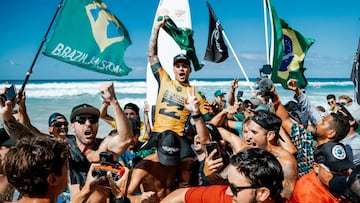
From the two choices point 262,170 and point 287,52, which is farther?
point 287,52

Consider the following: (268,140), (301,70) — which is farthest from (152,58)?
(301,70)

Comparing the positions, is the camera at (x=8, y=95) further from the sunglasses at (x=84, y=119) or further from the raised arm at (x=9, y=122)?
the sunglasses at (x=84, y=119)

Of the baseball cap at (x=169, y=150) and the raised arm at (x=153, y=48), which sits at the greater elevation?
the raised arm at (x=153, y=48)

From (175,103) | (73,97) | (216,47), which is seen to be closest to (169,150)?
(175,103)

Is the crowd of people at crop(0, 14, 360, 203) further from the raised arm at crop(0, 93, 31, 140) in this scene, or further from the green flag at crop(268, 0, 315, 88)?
the green flag at crop(268, 0, 315, 88)

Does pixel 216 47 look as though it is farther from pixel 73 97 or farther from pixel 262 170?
pixel 73 97

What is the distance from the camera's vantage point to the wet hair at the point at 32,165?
80.8 inches

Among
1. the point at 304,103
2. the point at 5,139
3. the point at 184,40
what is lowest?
the point at 5,139

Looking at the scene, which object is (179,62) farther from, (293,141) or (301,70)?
(301,70)

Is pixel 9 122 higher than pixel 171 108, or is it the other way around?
pixel 171 108

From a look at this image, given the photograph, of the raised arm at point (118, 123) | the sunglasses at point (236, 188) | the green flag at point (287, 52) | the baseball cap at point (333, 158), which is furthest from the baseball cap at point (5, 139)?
the green flag at point (287, 52)

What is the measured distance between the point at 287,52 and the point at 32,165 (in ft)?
21.6

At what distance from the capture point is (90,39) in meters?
5.07

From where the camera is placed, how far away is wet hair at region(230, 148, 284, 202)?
2.45 meters
